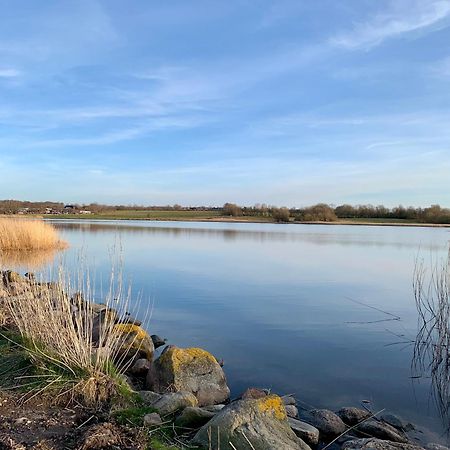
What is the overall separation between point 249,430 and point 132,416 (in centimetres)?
111

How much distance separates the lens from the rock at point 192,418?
441 centimetres

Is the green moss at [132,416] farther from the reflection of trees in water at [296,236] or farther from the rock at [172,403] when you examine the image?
the reflection of trees in water at [296,236]

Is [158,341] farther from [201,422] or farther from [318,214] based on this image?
[318,214]

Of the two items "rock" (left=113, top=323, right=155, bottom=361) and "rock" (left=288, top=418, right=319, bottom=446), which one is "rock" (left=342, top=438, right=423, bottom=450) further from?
"rock" (left=113, top=323, right=155, bottom=361)

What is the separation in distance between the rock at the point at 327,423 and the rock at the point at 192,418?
1665mm

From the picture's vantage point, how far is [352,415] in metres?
5.77

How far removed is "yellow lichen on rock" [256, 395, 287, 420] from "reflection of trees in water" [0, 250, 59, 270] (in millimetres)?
15358

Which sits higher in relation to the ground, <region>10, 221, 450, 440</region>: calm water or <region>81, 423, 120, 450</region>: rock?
<region>81, 423, 120, 450</region>: rock

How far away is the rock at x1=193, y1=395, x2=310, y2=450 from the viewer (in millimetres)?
3754

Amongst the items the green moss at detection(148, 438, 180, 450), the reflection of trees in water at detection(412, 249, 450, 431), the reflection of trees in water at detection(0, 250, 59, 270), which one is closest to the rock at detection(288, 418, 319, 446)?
the green moss at detection(148, 438, 180, 450)

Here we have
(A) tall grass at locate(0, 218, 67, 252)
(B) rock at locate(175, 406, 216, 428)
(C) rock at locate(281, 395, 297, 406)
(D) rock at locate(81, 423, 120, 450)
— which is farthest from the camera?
(A) tall grass at locate(0, 218, 67, 252)

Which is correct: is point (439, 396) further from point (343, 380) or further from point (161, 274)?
point (161, 274)

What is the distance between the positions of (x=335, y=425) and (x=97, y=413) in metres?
2.78

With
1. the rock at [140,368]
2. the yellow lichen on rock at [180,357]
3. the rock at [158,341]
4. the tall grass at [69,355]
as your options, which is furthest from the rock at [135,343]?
the tall grass at [69,355]
